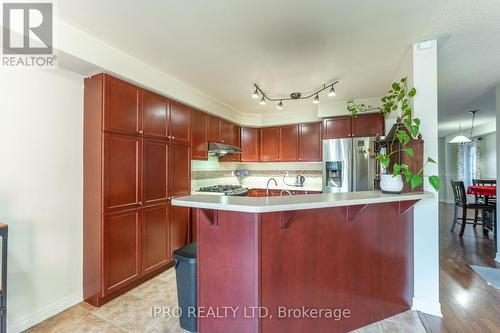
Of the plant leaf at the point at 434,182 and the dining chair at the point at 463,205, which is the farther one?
the dining chair at the point at 463,205

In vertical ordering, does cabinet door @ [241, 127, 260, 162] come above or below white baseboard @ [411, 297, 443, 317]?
above

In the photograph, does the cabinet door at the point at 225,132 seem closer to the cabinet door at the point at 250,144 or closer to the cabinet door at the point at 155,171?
the cabinet door at the point at 250,144

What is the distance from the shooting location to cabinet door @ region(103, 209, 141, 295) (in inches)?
86.0

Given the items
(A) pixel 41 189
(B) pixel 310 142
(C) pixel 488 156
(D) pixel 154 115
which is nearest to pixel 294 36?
(D) pixel 154 115

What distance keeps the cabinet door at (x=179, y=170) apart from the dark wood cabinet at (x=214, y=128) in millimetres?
648

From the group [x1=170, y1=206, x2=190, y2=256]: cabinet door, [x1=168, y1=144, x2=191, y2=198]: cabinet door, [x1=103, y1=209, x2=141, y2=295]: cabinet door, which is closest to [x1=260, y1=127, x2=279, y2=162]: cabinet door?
[x1=168, y1=144, x2=191, y2=198]: cabinet door

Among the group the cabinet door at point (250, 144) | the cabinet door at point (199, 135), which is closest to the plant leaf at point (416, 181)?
the cabinet door at point (199, 135)

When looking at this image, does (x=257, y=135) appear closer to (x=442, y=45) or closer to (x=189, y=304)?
(x=442, y=45)

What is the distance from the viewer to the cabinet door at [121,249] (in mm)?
2184

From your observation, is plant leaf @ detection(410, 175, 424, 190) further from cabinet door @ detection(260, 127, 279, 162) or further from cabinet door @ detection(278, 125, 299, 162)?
cabinet door @ detection(260, 127, 279, 162)

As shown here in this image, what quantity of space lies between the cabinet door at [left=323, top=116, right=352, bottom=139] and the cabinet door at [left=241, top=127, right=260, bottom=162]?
1.46m

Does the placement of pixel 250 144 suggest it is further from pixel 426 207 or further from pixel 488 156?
pixel 488 156

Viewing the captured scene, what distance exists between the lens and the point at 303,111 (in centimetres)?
452

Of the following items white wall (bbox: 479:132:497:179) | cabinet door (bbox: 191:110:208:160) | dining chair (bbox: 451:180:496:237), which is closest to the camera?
cabinet door (bbox: 191:110:208:160)
